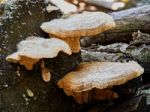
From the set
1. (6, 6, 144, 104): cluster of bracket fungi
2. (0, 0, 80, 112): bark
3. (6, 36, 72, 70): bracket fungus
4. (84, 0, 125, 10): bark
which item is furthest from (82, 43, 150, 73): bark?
(84, 0, 125, 10): bark

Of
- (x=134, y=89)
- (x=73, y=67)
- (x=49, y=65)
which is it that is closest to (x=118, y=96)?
(x=134, y=89)

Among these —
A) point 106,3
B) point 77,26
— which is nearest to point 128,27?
point 77,26

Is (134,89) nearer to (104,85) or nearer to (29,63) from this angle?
(104,85)

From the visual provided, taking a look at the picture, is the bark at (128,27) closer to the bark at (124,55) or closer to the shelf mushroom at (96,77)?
the bark at (124,55)

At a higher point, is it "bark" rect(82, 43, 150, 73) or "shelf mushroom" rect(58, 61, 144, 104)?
"shelf mushroom" rect(58, 61, 144, 104)

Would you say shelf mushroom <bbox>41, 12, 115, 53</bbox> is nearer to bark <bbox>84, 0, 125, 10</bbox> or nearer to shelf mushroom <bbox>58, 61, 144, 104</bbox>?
shelf mushroom <bbox>58, 61, 144, 104</bbox>

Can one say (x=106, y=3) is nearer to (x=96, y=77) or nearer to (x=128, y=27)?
(x=128, y=27)

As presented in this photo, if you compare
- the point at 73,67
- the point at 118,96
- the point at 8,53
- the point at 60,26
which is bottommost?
the point at 118,96

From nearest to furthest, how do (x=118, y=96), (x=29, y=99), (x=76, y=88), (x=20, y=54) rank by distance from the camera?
(x=20, y=54)
(x=76, y=88)
(x=29, y=99)
(x=118, y=96)
